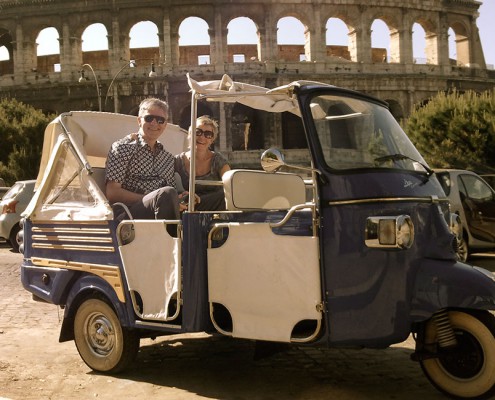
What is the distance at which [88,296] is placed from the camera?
16.1 feet

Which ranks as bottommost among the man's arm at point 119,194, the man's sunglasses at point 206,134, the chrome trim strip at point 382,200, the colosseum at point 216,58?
the chrome trim strip at point 382,200

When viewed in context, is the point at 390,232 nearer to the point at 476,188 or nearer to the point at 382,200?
the point at 382,200

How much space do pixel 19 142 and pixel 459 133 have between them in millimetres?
21197

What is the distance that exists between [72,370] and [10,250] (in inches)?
450

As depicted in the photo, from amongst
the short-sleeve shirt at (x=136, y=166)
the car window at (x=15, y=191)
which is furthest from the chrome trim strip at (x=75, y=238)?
the car window at (x=15, y=191)

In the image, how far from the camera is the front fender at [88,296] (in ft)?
15.0

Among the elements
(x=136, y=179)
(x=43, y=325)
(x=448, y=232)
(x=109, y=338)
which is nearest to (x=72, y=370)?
(x=109, y=338)

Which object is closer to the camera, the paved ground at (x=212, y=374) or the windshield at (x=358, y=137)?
the windshield at (x=358, y=137)

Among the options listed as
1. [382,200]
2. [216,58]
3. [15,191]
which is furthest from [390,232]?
[216,58]

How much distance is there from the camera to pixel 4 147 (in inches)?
1280

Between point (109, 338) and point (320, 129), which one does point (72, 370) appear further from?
point (320, 129)

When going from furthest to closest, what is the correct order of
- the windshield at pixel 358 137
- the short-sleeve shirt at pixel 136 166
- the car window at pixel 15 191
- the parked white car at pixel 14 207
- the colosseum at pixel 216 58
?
→ the colosseum at pixel 216 58 → the car window at pixel 15 191 → the parked white car at pixel 14 207 → the short-sleeve shirt at pixel 136 166 → the windshield at pixel 358 137

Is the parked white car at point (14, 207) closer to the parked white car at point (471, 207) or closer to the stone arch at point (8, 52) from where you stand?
the parked white car at point (471, 207)

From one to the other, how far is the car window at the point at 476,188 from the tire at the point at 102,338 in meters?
8.10
